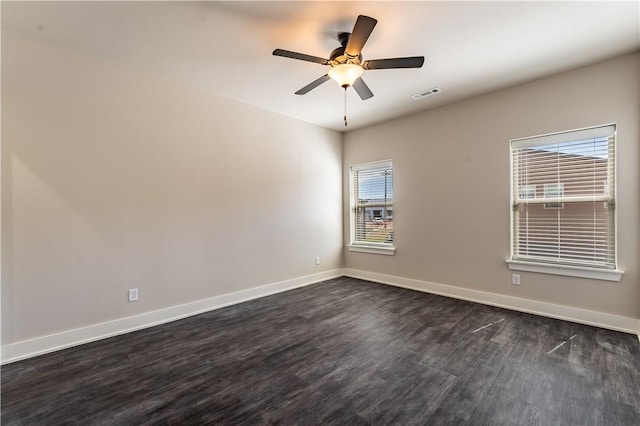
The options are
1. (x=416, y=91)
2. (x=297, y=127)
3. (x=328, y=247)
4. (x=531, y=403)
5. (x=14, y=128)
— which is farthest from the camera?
(x=328, y=247)

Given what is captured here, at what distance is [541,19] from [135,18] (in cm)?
330

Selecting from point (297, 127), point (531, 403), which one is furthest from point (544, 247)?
point (297, 127)

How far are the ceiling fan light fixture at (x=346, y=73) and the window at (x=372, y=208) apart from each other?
2.52m

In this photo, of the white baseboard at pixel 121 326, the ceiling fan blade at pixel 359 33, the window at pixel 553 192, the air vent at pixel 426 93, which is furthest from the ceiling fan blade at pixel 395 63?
the white baseboard at pixel 121 326

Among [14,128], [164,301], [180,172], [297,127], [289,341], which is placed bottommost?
[289,341]

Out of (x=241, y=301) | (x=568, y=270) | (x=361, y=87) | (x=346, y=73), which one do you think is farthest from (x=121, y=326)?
(x=568, y=270)

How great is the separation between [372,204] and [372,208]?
3.0 inches

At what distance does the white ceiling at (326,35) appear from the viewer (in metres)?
2.16

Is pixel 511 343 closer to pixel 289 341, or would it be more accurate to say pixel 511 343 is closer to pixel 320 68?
pixel 289 341

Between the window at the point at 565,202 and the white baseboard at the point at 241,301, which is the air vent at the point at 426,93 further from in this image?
the white baseboard at the point at 241,301

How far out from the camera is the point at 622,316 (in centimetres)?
285

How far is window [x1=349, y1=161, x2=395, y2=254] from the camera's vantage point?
489 centimetres

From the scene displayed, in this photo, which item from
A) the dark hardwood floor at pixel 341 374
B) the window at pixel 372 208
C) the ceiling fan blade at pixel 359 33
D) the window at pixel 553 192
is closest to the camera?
the dark hardwood floor at pixel 341 374

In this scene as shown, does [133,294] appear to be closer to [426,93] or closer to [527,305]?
[426,93]
